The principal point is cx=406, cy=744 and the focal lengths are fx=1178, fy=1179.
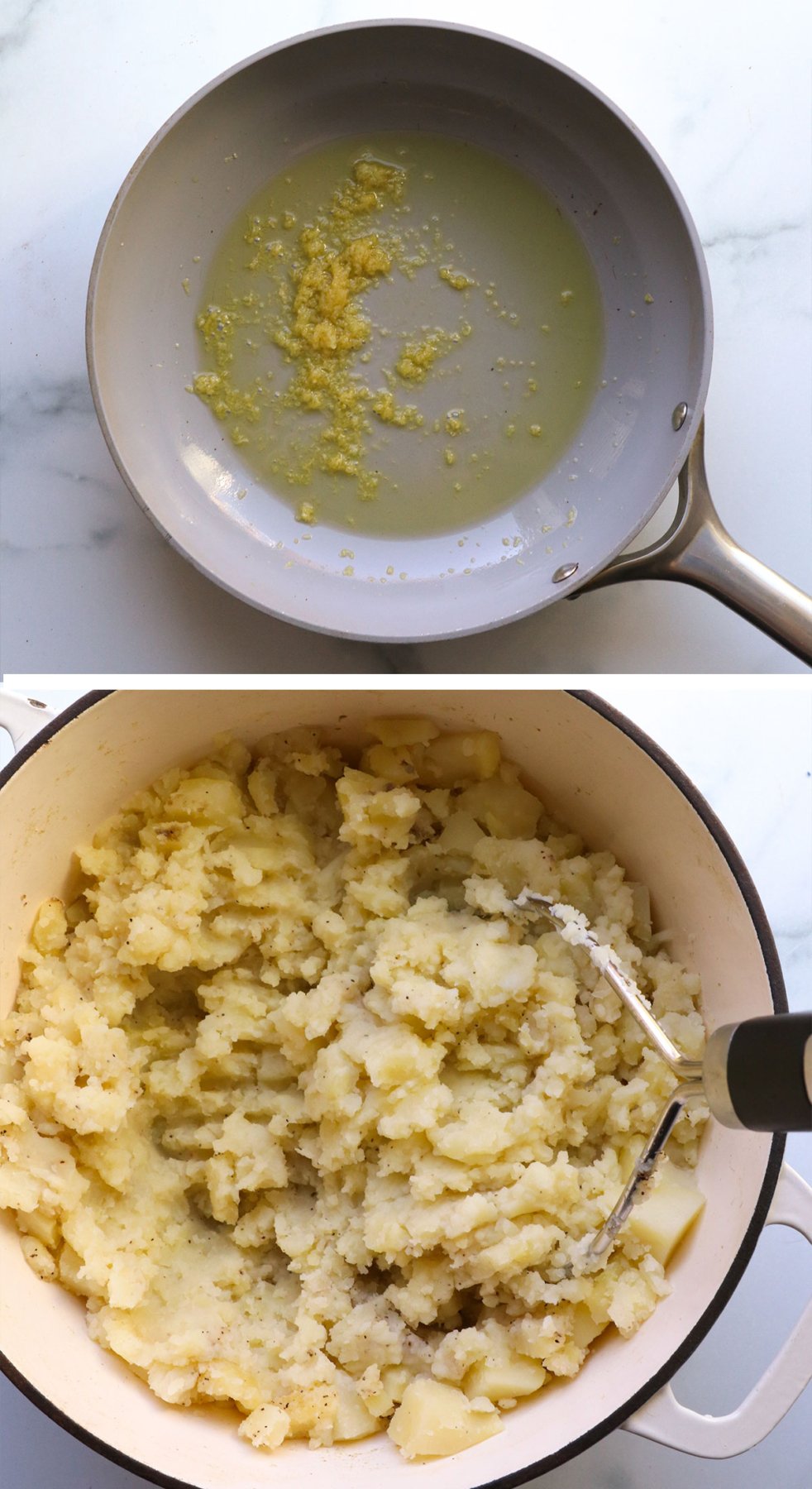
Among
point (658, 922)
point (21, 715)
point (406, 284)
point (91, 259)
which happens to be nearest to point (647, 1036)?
point (658, 922)

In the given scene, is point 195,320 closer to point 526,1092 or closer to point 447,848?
point 447,848

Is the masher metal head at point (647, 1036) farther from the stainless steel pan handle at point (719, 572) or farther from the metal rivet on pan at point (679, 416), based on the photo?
the metal rivet on pan at point (679, 416)

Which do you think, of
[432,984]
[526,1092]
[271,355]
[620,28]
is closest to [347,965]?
[432,984]

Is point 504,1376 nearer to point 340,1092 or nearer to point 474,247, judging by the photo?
point 340,1092

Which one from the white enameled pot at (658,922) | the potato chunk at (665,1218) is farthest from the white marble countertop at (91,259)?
the potato chunk at (665,1218)

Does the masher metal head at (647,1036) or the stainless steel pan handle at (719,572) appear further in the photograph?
the stainless steel pan handle at (719,572)

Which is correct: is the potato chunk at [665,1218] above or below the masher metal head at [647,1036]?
below

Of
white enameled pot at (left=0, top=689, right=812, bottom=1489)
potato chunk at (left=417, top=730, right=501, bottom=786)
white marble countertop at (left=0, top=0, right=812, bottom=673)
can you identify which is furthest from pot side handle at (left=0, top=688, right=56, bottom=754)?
potato chunk at (left=417, top=730, right=501, bottom=786)
